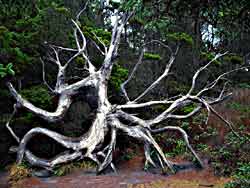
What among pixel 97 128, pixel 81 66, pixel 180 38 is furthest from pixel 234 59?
pixel 97 128

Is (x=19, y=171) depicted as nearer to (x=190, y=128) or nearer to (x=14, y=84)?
(x=14, y=84)

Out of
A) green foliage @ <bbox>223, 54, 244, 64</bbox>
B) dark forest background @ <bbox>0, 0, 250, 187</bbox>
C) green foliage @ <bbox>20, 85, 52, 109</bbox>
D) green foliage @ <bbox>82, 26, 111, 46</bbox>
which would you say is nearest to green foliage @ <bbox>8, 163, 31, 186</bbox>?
dark forest background @ <bbox>0, 0, 250, 187</bbox>

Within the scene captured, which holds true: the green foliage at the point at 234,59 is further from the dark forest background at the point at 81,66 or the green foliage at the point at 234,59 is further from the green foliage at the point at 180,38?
the green foliage at the point at 180,38

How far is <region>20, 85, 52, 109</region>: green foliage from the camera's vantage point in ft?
36.4

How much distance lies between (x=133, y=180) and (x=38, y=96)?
4024mm

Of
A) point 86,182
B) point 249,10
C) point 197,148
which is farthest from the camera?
point 197,148

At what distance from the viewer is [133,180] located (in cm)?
947

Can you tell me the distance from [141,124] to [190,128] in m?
3.06

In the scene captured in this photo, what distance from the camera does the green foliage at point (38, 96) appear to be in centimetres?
1110

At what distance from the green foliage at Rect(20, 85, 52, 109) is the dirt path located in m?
2.49

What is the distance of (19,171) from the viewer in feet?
32.2

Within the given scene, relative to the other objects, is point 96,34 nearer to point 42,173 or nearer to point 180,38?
point 180,38

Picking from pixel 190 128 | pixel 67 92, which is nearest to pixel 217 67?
pixel 190 128

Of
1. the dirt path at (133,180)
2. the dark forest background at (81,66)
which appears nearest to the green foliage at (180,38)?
the dark forest background at (81,66)
